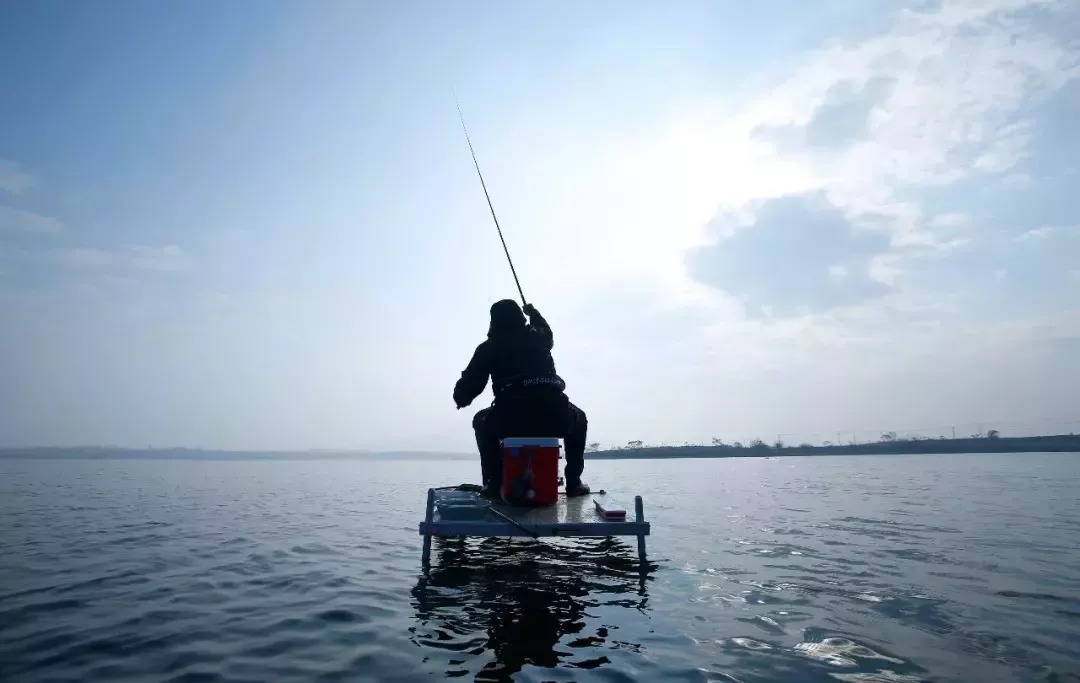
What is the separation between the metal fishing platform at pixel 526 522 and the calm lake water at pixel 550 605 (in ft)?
2.06

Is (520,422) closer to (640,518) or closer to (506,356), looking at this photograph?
(506,356)

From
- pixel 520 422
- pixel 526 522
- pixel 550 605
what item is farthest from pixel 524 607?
pixel 520 422

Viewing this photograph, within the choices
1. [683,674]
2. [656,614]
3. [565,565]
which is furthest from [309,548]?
[683,674]

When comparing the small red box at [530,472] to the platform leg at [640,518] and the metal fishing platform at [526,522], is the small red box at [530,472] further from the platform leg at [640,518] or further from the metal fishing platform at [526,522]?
the platform leg at [640,518]

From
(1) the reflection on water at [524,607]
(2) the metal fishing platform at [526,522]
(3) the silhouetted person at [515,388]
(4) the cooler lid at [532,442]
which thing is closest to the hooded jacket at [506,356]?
(3) the silhouetted person at [515,388]

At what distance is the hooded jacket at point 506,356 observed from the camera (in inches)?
355

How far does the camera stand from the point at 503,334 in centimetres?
925

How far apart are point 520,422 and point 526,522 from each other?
196cm

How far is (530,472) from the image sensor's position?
8422 mm

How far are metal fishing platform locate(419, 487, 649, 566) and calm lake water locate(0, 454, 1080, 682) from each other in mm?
627

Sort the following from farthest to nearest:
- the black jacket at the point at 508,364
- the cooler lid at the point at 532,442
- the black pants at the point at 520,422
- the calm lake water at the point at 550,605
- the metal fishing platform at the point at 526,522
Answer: the black jacket at the point at 508,364, the black pants at the point at 520,422, the cooler lid at the point at 532,442, the metal fishing platform at the point at 526,522, the calm lake water at the point at 550,605

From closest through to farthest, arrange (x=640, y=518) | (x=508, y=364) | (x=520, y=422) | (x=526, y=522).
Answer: (x=526, y=522) → (x=640, y=518) → (x=520, y=422) → (x=508, y=364)

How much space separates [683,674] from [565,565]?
4378 mm

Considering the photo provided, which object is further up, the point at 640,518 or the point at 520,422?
the point at 520,422
